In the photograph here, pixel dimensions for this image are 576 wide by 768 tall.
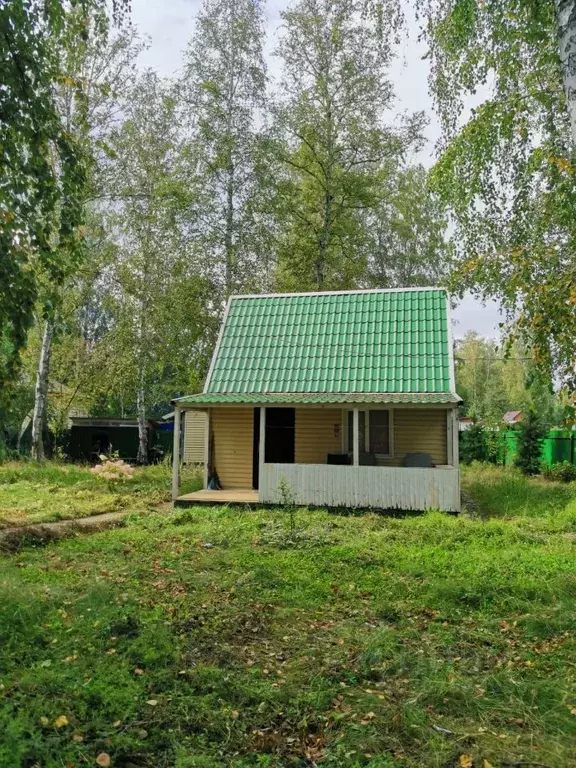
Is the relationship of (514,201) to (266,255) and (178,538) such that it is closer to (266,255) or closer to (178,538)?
(178,538)

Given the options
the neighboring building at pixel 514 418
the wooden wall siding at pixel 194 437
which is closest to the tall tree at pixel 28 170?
the wooden wall siding at pixel 194 437

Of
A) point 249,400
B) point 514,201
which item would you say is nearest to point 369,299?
point 249,400

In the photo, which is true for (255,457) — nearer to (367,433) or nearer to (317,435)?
(317,435)

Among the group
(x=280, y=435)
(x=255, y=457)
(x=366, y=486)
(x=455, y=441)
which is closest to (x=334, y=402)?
(x=366, y=486)

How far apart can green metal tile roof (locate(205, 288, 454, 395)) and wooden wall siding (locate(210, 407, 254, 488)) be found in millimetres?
1117

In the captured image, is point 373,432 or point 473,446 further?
point 473,446

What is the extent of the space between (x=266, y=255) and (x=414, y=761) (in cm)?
2050

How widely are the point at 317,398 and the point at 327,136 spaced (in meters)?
14.2

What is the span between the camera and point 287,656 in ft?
15.3

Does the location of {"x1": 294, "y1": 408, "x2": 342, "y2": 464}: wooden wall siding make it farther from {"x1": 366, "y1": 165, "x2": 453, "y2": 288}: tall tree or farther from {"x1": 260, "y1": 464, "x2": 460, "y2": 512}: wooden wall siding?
{"x1": 366, "y1": 165, "x2": 453, "y2": 288}: tall tree

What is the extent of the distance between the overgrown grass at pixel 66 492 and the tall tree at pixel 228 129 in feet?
28.5

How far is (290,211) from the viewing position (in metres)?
22.7

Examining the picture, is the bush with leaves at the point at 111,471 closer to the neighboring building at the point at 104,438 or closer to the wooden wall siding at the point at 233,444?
the wooden wall siding at the point at 233,444

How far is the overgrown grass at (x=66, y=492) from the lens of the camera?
36.6ft
